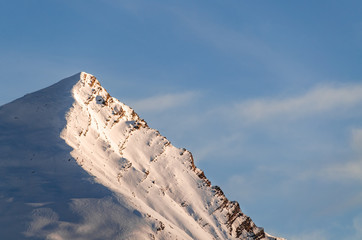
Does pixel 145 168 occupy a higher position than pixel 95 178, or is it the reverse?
pixel 145 168

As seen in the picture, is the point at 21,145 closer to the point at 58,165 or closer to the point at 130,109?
the point at 58,165

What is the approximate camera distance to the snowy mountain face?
84.3 meters

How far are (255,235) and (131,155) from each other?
51504 millimetres

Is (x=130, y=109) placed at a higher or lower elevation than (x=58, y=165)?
higher

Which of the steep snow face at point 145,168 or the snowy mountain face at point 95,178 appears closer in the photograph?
the snowy mountain face at point 95,178

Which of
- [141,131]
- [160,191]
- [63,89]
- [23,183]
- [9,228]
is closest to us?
[9,228]

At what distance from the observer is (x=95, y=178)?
98000 mm

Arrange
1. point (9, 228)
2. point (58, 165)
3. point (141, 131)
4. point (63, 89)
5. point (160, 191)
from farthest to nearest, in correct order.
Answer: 1. point (141, 131)
2. point (63, 89)
3. point (160, 191)
4. point (58, 165)
5. point (9, 228)

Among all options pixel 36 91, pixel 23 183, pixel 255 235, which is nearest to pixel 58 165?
pixel 23 183

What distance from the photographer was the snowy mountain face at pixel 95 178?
84.3 meters

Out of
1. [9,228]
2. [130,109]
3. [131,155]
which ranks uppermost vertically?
[130,109]

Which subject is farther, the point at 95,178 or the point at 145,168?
the point at 145,168

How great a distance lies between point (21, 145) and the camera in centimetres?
10544

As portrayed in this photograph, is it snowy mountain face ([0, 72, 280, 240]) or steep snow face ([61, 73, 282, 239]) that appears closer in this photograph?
snowy mountain face ([0, 72, 280, 240])
